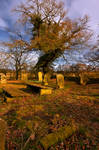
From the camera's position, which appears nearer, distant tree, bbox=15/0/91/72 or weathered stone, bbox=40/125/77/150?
weathered stone, bbox=40/125/77/150

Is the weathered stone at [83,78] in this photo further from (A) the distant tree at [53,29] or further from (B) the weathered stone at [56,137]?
(B) the weathered stone at [56,137]

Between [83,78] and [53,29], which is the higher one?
[53,29]

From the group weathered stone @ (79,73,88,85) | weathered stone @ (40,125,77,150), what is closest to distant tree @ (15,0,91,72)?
weathered stone @ (79,73,88,85)

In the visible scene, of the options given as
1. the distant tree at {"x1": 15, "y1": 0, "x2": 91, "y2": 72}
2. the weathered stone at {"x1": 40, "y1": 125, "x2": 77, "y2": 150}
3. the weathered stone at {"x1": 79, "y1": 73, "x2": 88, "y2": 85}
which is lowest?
the weathered stone at {"x1": 40, "y1": 125, "x2": 77, "y2": 150}

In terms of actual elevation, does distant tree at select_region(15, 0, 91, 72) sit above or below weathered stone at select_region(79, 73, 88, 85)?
above

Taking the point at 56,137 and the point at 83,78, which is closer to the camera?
the point at 56,137

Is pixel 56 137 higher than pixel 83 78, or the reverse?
pixel 83 78

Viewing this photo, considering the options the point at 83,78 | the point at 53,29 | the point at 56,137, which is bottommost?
the point at 56,137

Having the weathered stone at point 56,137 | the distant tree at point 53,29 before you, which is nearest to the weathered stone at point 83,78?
the distant tree at point 53,29

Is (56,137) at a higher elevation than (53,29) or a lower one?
lower

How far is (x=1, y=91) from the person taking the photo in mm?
6176

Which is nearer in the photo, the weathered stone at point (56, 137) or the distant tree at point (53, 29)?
the weathered stone at point (56, 137)

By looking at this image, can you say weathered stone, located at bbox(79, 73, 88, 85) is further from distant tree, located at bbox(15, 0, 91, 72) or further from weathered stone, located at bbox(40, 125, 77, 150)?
weathered stone, located at bbox(40, 125, 77, 150)

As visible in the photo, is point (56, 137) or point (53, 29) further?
point (53, 29)
